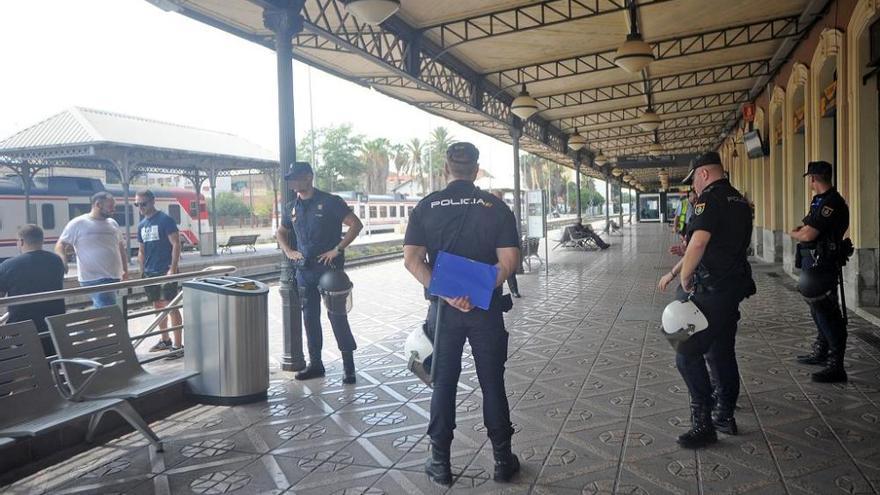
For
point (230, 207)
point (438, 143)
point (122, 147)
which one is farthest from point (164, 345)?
point (438, 143)

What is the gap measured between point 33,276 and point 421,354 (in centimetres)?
361

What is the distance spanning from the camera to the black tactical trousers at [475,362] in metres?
2.98

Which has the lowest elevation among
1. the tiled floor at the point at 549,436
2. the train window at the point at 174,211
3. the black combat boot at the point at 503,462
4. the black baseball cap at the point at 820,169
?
the tiled floor at the point at 549,436

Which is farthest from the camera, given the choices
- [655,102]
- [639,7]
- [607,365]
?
[655,102]

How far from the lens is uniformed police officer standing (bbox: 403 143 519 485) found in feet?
9.78

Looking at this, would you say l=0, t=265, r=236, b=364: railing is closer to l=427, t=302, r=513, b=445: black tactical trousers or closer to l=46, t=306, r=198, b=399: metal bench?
l=46, t=306, r=198, b=399: metal bench

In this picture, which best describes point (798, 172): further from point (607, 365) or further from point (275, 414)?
point (275, 414)

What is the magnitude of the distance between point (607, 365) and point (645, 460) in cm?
202

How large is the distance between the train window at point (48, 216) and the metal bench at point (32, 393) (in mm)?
19090

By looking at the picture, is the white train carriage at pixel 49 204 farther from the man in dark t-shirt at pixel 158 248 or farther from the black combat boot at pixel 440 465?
the black combat boot at pixel 440 465

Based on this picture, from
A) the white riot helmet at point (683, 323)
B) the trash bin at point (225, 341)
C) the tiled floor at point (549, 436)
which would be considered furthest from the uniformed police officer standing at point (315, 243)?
the white riot helmet at point (683, 323)

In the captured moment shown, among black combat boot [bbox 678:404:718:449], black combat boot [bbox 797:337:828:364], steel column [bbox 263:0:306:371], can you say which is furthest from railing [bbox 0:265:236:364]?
black combat boot [bbox 797:337:828:364]

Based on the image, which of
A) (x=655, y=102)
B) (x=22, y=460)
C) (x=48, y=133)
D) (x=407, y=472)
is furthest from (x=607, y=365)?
(x=48, y=133)

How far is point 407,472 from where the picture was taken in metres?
3.15
